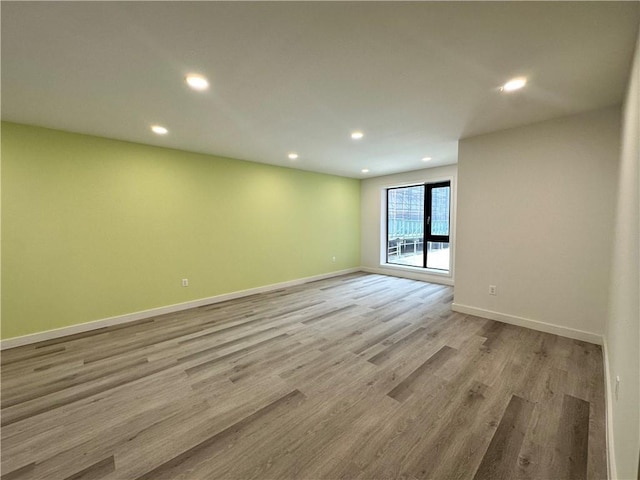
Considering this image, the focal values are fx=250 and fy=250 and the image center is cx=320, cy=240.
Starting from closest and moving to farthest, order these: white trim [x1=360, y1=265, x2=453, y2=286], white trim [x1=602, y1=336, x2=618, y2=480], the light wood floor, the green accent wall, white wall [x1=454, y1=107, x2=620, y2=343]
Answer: white trim [x1=602, y1=336, x2=618, y2=480], the light wood floor, white wall [x1=454, y1=107, x2=620, y2=343], the green accent wall, white trim [x1=360, y1=265, x2=453, y2=286]

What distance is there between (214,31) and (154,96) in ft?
3.68

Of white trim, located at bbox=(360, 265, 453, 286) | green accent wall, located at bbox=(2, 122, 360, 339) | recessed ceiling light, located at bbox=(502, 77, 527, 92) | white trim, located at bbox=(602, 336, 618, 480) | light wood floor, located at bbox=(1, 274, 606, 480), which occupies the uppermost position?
recessed ceiling light, located at bbox=(502, 77, 527, 92)

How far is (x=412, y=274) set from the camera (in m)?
5.71

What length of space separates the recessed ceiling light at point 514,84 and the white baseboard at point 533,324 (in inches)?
101

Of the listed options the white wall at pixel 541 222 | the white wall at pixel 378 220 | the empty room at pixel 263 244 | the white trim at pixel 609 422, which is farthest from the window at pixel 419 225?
the white trim at pixel 609 422

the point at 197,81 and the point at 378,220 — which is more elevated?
the point at 197,81

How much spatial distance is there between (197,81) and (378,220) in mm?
4981

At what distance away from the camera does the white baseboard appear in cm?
265

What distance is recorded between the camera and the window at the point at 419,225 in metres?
5.40

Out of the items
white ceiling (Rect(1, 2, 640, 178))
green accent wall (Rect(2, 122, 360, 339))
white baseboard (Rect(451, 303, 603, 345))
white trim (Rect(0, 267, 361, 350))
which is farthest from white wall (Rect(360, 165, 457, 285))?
white ceiling (Rect(1, 2, 640, 178))

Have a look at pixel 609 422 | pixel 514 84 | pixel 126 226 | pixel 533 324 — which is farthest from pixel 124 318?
pixel 533 324

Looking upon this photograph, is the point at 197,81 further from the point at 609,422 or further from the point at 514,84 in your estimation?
the point at 609,422

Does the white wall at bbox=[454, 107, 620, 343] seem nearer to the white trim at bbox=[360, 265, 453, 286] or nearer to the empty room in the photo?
the empty room

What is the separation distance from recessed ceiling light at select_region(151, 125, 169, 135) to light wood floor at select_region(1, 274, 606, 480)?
2453 mm
